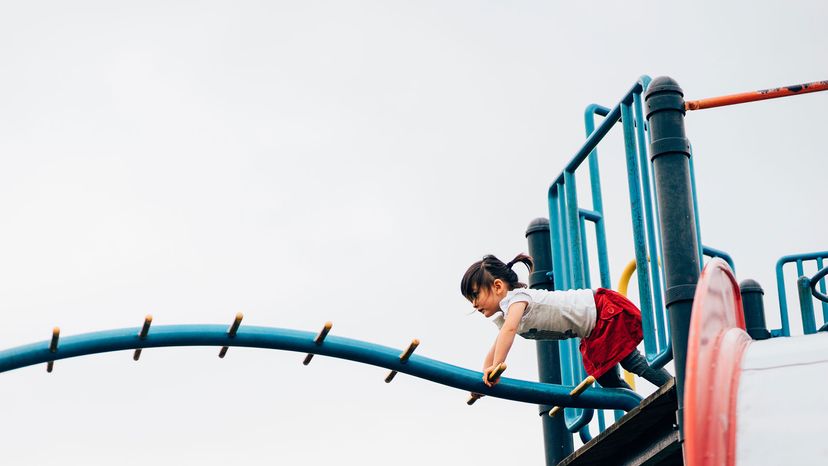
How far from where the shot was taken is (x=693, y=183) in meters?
4.39

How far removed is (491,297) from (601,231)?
755 millimetres

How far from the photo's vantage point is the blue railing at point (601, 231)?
4418 millimetres

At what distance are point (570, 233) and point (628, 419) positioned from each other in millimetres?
1501

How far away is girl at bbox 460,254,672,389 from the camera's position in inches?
194

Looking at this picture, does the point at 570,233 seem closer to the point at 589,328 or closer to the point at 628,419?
the point at 589,328

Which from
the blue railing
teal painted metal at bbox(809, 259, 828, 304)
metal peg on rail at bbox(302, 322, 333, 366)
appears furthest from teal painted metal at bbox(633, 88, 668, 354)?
teal painted metal at bbox(809, 259, 828, 304)

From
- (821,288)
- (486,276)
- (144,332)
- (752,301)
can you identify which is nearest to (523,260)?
(486,276)

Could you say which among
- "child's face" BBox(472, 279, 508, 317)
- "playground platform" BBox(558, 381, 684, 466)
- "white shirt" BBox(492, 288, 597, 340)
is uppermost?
"child's face" BBox(472, 279, 508, 317)

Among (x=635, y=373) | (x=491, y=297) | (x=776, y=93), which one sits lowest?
(x=635, y=373)

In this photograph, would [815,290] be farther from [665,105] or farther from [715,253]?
[665,105]

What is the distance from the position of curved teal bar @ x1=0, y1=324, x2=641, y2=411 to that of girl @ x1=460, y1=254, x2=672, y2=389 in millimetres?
165

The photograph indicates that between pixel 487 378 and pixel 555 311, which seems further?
pixel 555 311

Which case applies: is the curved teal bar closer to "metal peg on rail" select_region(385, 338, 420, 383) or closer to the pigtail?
"metal peg on rail" select_region(385, 338, 420, 383)

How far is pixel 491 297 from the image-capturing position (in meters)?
5.15
